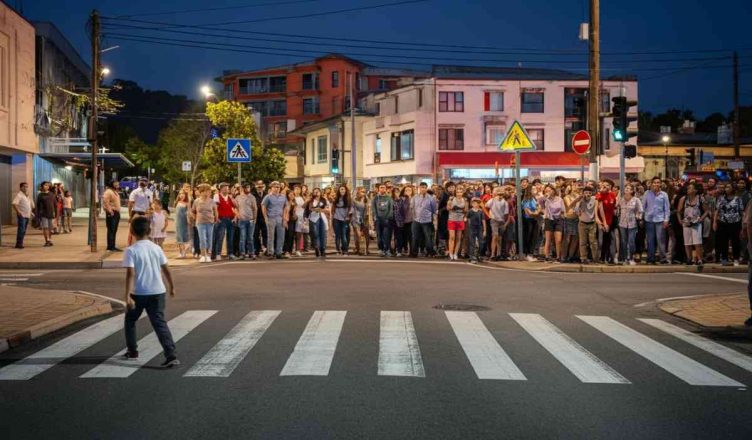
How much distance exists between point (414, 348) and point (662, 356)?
265cm

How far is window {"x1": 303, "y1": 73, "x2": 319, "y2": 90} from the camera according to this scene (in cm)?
9575

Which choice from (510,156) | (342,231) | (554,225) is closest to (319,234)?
(342,231)

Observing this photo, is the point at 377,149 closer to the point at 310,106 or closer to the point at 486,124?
the point at 486,124

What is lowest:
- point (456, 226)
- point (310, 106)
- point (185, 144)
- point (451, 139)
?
point (456, 226)

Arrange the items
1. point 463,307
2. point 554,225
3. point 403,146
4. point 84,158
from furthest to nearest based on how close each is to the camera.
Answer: point 403,146, point 84,158, point 554,225, point 463,307

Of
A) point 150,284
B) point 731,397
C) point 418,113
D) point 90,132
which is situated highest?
point 418,113

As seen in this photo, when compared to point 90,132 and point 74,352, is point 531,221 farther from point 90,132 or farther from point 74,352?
point 74,352

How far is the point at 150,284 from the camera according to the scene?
28.1ft

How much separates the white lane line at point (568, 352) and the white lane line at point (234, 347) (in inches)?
129

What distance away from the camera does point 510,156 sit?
6122 centimetres

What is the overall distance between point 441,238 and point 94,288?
35.2 feet

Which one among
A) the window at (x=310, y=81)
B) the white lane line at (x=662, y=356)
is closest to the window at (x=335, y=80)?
the window at (x=310, y=81)

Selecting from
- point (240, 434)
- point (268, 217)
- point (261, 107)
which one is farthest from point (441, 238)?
point (261, 107)

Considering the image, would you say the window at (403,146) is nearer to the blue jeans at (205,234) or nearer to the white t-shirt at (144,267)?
the blue jeans at (205,234)
